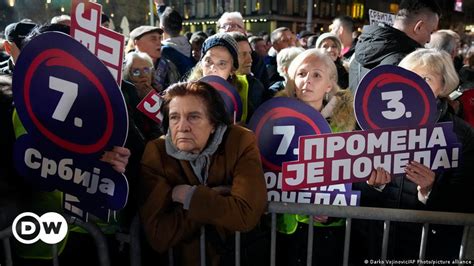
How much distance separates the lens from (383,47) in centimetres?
301

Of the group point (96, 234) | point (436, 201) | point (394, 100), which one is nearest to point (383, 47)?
point (394, 100)

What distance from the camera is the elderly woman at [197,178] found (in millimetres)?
1771

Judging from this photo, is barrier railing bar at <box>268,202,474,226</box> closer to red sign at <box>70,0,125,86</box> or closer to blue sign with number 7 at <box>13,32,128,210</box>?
blue sign with number 7 at <box>13,32,128,210</box>

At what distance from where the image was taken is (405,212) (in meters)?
1.84

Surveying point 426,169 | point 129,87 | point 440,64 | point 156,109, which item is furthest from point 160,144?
point 440,64

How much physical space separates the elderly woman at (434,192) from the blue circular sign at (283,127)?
45 cm

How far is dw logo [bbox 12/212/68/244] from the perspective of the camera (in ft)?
5.70

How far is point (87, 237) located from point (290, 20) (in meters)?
47.1

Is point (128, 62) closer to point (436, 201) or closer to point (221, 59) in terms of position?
point (221, 59)

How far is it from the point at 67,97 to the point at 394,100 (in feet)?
5.15

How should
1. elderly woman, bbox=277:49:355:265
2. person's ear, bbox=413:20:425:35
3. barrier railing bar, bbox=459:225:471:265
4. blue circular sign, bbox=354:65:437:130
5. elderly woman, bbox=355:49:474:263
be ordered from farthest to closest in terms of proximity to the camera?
person's ear, bbox=413:20:425:35
elderly woman, bbox=277:49:355:265
elderly woman, bbox=355:49:474:263
blue circular sign, bbox=354:65:437:130
barrier railing bar, bbox=459:225:471:265

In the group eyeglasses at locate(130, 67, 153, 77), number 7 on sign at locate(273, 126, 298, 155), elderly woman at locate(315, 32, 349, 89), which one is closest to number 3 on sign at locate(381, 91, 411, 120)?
number 7 on sign at locate(273, 126, 298, 155)

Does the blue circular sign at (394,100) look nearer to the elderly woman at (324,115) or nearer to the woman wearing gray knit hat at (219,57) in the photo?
the elderly woman at (324,115)

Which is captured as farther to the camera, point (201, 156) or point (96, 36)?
point (201, 156)
